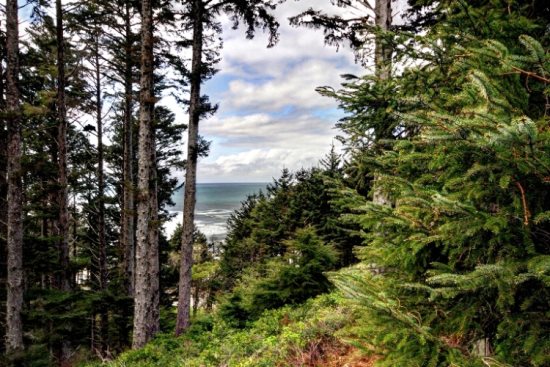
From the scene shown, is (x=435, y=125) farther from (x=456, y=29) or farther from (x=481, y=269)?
(x=456, y=29)

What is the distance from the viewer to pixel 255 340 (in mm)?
7070

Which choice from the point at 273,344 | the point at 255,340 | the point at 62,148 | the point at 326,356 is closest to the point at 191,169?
the point at 62,148

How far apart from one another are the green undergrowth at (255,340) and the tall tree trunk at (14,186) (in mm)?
3456

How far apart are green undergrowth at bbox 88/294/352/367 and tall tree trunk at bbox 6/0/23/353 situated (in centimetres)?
346

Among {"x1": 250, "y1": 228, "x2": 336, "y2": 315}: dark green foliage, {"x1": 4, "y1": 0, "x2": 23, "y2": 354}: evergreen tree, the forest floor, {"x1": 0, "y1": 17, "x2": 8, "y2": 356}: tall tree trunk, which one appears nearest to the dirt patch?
the forest floor

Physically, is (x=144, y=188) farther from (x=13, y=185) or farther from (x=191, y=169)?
(x=13, y=185)

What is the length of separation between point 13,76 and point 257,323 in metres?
9.41

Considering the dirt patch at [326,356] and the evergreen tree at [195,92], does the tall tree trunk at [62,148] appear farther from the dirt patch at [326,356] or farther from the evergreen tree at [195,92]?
the dirt patch at [326,356]

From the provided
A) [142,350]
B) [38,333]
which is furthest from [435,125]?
[38,333]

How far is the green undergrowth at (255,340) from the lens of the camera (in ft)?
18.0

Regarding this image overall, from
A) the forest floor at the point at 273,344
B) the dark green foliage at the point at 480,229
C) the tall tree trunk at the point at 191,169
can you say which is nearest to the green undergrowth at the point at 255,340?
the forest floor at the point at 273,344

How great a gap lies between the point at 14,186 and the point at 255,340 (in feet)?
25.9

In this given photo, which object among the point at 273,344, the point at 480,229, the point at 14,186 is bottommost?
the point at 273,344

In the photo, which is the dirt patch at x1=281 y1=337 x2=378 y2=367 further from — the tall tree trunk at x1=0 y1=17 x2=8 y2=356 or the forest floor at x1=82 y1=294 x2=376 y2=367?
the tall tree trunk at x1=0 y1=17 x2=8 y2=356
